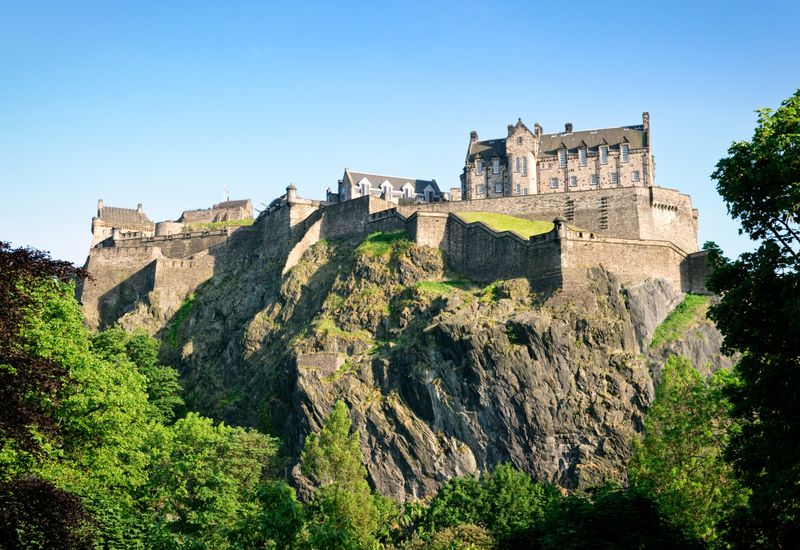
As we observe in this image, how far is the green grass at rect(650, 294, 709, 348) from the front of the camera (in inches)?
2256

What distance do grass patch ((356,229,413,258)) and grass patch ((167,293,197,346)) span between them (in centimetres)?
1623

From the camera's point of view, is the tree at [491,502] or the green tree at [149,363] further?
the green tree at [149,363]

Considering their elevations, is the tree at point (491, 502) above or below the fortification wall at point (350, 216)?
below

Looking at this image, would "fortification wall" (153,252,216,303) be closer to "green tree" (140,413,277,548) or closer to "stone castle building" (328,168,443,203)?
"stone castle building" (328,168,443,203)

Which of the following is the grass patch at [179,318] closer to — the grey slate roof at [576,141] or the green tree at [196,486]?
the grey slate roof at [576,141]

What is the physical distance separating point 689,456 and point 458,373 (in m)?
20.9

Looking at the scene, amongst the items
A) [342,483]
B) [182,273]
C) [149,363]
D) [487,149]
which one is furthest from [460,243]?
[182,273]

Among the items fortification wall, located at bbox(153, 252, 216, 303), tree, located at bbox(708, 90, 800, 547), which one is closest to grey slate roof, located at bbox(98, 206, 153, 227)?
fortification wall, located at bbox(153, 252, 216, 303)

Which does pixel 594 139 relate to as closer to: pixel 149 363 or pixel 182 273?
pixel 182 273

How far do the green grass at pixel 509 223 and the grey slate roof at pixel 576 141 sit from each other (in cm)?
1152

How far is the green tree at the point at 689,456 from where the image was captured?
111 ft

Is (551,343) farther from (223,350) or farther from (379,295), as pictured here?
(223,350)

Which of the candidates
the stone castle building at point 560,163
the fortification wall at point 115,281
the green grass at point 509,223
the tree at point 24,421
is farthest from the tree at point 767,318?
the fortification wall at point 115,281

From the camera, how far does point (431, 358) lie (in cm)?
5644
